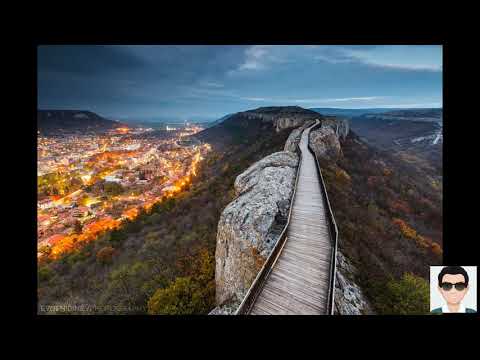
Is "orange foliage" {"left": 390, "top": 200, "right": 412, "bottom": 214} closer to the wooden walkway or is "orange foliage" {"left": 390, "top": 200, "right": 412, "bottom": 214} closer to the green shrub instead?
the green shrub

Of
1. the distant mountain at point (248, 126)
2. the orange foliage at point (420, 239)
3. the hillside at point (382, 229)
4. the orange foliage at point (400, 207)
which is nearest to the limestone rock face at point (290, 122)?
the distant mountain at point (248, 126)

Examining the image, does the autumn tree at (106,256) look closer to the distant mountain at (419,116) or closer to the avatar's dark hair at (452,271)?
the avatar's dark hair at (452,271)

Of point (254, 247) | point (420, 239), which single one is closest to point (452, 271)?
point (254, 247)

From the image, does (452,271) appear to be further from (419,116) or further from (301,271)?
(419,116)
